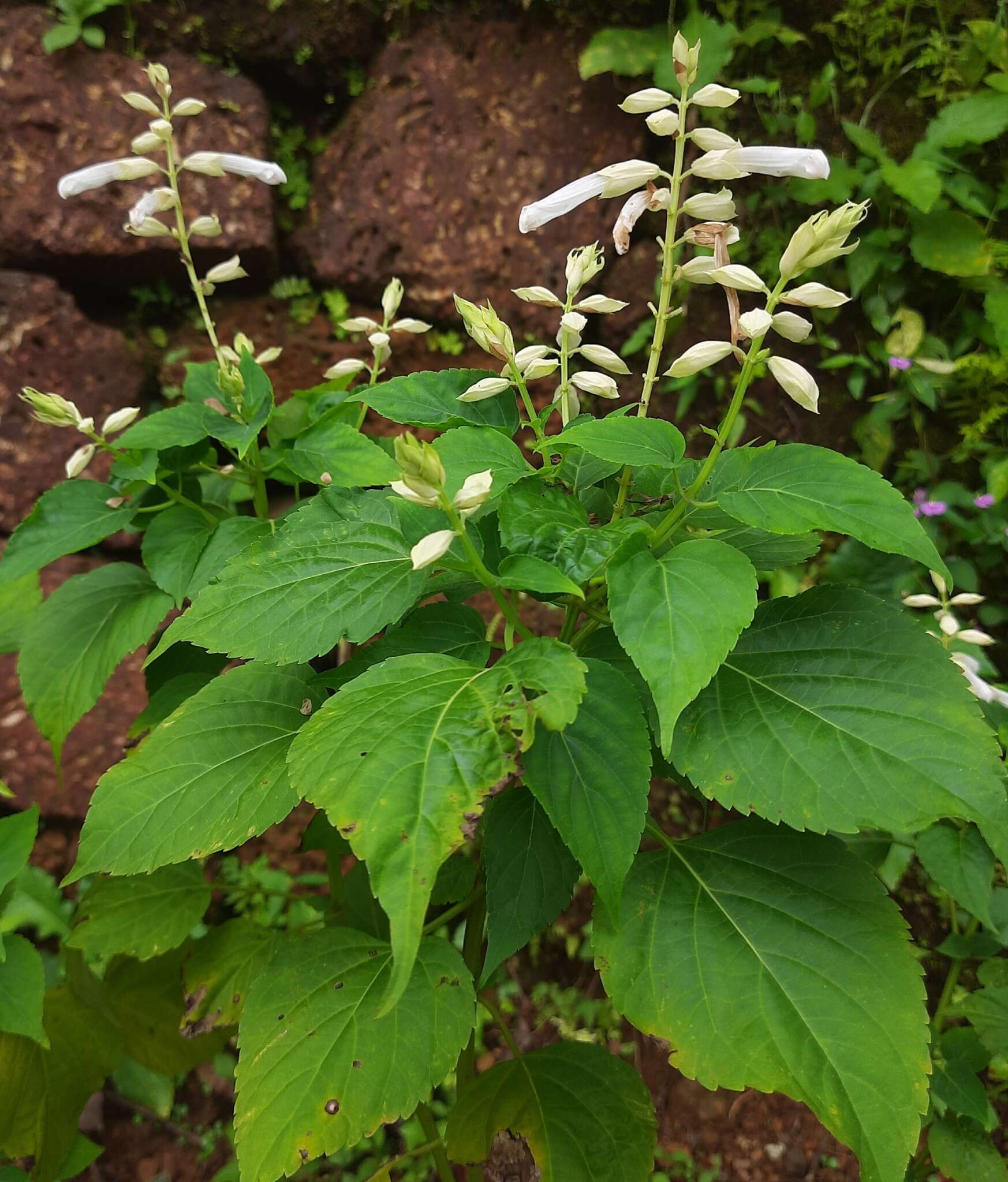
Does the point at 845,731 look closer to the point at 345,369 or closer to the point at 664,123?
the point at 664,123

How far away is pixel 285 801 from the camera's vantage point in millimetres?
918

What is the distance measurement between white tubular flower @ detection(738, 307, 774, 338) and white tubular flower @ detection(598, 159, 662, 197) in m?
0.31

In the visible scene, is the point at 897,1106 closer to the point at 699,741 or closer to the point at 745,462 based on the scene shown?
the point at 699,741

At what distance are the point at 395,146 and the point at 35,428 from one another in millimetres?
1417

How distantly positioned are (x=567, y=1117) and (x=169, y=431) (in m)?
1.23

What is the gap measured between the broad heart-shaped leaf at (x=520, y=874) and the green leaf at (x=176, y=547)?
0.65m

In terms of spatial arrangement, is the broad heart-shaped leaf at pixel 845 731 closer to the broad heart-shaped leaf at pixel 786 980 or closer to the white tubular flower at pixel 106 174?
the broad heart-shaped leaf at pixel 786 980

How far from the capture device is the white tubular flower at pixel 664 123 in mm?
946

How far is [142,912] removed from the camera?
1.30m

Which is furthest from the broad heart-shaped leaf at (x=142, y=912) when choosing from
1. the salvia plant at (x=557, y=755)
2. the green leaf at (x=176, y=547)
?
the green leaf at (x=176, y=547)

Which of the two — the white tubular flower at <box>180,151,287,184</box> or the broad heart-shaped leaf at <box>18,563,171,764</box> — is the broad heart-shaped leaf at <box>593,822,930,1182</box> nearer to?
the broad heart-shaped leaf at <box>18,563,171,764</box>

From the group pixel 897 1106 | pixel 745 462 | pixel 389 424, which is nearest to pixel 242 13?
pixel 389 424

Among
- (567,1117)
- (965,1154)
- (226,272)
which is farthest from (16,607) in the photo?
(965,1154)

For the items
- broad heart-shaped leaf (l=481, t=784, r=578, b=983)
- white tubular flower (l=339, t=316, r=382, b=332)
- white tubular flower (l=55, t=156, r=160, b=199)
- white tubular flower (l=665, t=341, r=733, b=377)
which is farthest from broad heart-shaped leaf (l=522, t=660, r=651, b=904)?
white tubular flower (l=55, t=156, r=160, b=199)
